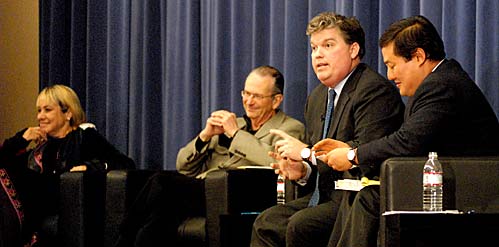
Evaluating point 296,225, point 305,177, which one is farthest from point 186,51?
point 296,225

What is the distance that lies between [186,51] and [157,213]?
137 cm

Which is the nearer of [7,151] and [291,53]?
[291,53]

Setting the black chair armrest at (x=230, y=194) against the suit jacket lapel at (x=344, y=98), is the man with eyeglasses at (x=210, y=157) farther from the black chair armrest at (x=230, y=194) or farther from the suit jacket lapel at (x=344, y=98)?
the suit jacket lapel at (x=344, y=98)

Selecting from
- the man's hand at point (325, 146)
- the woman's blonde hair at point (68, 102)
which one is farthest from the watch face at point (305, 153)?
the woman's blonde hair at point (68, 102)

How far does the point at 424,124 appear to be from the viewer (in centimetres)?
327

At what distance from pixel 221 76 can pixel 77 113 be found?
3.15 ft

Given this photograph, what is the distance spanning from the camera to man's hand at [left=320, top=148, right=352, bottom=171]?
3.50 m

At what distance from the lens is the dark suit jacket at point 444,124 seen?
10.8 ft

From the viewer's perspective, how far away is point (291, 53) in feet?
16.5

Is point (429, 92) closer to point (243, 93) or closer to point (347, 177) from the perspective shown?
point (347, 177)

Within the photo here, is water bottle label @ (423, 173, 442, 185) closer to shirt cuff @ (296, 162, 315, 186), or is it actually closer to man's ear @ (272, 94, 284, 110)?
shirt cuff @ (296, 162, 315, 186)

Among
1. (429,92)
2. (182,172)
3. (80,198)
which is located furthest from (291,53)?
(429,92)

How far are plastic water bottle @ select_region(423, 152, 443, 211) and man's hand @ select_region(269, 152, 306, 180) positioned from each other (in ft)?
2.91

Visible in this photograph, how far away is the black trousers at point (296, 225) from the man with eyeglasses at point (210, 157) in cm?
63
